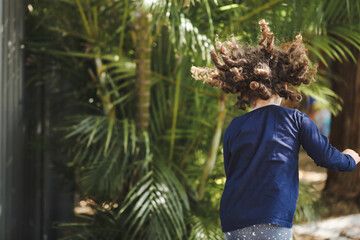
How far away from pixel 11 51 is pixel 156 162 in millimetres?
1303

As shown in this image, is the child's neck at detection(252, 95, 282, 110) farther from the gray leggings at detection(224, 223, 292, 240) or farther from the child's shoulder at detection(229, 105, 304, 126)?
the gray leggings at detection(224, 223, 292, 240)

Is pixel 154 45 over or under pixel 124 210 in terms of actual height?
over

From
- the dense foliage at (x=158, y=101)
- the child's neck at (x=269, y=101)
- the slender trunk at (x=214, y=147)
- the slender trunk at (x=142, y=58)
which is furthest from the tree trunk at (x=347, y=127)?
the child's neck at (x=269, y=101)

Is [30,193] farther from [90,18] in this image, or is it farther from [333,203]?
[333,203]

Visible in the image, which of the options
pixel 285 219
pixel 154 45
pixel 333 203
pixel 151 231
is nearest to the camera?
pixel 285 219

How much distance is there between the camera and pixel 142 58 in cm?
286

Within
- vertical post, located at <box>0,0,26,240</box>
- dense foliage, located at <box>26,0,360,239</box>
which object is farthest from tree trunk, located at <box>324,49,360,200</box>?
vertical post, located at <box>0,0,26,240</box>

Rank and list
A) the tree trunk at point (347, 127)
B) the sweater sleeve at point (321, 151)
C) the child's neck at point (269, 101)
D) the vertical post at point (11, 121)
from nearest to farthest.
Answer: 1. the sweater sleeve at point (321, 151)
2. the child's neck at point (269, 101)
3. the vertical post at point (11, 121)
4. the tree trunk at point (347, 127)

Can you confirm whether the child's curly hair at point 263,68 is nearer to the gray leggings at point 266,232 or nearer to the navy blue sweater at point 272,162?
the navy blue sweater at point 272,162

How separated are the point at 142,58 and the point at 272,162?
1572 mm

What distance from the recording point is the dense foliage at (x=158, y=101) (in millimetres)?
2637

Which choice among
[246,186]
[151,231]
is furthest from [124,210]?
[246,186]

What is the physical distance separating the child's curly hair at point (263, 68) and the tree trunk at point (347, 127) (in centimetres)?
313

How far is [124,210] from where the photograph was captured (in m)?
2.88
